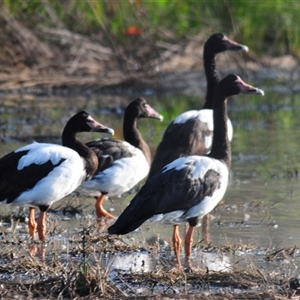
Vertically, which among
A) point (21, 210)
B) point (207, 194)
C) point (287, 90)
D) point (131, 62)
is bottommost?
point (287, 90)

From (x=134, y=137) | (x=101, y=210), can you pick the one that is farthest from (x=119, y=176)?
(x=134, y=137)

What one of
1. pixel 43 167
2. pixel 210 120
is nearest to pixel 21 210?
pixel 43 167

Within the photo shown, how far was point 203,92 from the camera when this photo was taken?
21812 millimetres

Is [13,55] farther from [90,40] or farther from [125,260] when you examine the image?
[125,260]

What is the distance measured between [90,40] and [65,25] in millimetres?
629

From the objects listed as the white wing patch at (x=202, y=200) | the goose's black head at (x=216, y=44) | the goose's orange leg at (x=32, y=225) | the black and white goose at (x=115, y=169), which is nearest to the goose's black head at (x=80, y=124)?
the black and white goose at (x=115, y=169)

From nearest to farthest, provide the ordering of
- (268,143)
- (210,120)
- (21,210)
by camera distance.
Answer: (21,210)
(210,120)
(268,143)

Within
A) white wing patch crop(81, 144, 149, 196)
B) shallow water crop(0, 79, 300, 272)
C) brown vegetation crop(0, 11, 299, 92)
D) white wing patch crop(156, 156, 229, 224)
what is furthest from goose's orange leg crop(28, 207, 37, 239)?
brown vegetation crop(0, 11, 299, 92)

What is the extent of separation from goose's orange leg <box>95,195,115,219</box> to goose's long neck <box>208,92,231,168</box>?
1.60 m

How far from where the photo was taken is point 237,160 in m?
13.1

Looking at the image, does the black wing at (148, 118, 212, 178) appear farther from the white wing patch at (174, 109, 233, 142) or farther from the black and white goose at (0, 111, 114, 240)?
the black and white goose at (0, 111, 114, 240)

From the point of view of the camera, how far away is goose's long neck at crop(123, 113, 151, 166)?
440 inches

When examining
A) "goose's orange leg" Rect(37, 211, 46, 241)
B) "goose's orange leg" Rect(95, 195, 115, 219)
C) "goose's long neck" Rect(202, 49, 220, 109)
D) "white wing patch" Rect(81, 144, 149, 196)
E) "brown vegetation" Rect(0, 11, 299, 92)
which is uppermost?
"goose's orange leg" Rect(37, 211, 46, 241)

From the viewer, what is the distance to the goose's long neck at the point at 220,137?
8672 millimetres
